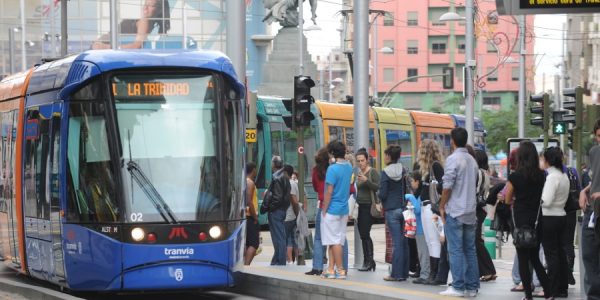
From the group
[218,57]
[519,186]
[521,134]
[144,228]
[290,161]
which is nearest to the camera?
[519,186]

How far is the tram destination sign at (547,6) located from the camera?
1226 centimetres

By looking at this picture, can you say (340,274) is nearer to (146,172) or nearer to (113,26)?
(146,172)

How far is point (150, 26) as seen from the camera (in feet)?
261

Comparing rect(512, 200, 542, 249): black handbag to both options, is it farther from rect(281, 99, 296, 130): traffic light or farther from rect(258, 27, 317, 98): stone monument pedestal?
rect(258, 27, 317, 98): stone monument pedestal

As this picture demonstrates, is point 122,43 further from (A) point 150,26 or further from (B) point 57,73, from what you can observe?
(B) point 57,73

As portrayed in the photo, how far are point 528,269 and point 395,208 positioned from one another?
9.94ft

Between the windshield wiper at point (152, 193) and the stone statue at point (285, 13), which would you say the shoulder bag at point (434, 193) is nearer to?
the windshield wiper at point (152, 193)

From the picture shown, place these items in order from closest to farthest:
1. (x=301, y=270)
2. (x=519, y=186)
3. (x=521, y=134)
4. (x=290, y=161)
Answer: (x=519, y=186) < (x=301, y=270) < (x=290, y=161) < (x=521, y=134)

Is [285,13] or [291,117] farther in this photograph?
[285,13]

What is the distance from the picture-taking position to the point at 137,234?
49.8 feet

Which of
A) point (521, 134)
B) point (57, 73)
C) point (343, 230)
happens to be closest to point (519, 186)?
point (343, 230)

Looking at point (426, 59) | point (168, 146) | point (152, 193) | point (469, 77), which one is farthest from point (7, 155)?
point (426, 59)

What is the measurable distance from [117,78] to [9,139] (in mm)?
4105

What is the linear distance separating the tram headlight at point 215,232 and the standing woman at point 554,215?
3865mm
